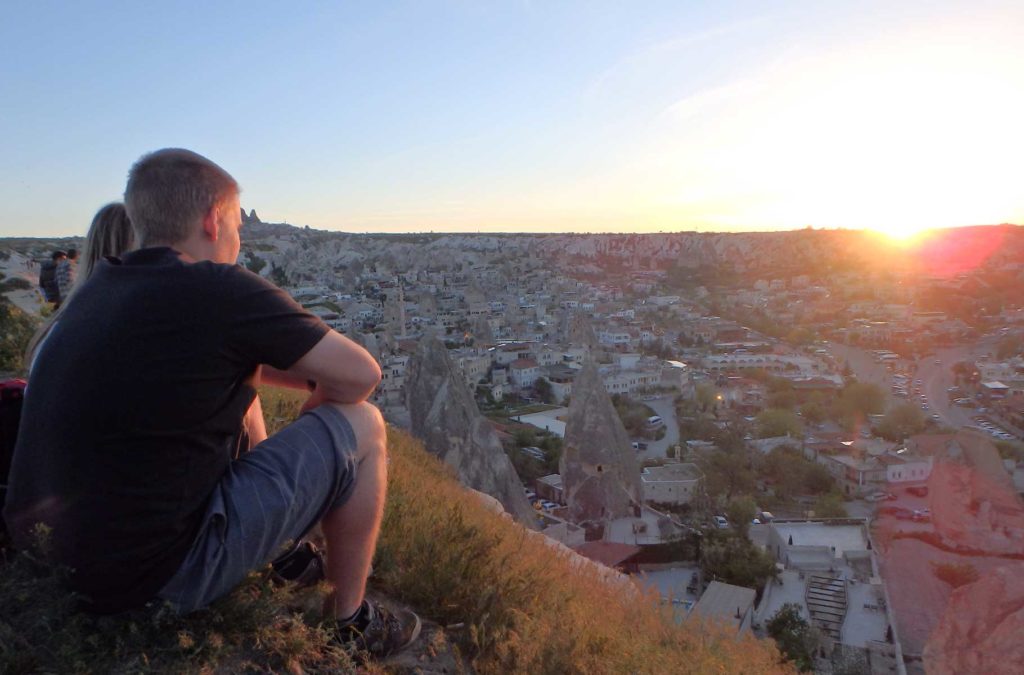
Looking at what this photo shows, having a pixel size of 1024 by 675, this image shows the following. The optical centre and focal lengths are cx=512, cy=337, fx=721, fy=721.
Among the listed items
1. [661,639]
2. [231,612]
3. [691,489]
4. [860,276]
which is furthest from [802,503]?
[860,276]

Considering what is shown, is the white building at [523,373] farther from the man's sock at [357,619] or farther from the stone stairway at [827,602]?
the man's sock at [357,619]

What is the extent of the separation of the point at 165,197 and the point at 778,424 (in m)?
21.1

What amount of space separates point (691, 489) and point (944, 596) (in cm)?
648

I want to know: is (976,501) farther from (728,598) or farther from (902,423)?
(902,423)

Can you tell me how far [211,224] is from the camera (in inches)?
52.3

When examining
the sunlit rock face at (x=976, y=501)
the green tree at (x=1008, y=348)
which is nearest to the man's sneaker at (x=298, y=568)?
the sunlit rock face at (x=976, y=501)

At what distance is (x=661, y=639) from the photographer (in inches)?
76.5

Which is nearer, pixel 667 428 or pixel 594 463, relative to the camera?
pixel 594 463

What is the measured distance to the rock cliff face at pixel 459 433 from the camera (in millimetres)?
9031

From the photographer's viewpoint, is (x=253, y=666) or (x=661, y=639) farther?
(x=661, y=639)

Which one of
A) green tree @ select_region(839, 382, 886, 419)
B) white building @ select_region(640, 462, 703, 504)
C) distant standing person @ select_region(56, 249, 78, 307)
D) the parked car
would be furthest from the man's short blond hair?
green tree @ select_region(839, 382, 886, 419)

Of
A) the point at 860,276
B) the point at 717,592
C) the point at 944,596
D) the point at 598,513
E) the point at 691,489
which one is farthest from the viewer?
the point at 860,276

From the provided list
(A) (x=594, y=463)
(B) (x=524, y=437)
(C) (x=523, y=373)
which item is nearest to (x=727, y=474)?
(B) (x=524, y=437)

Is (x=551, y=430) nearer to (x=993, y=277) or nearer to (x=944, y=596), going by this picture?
(x=944, y=596)
